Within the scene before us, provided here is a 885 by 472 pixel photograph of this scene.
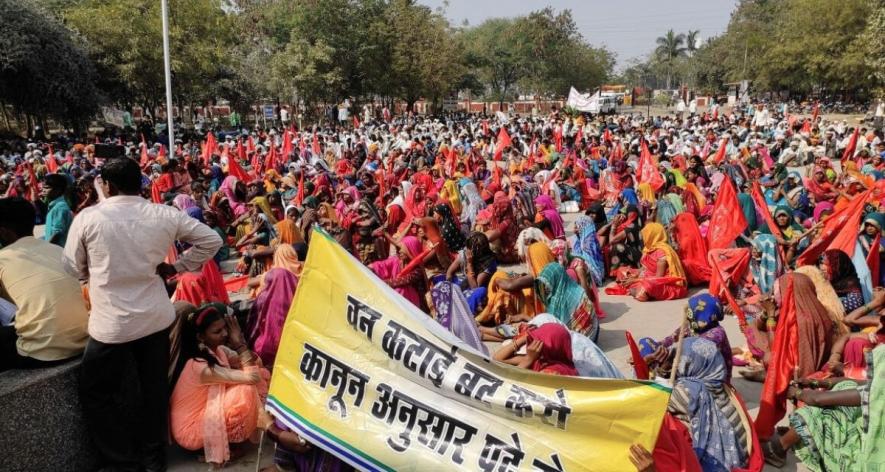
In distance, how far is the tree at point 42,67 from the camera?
891 inches

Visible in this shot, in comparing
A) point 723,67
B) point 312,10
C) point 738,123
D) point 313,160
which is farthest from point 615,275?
point 723,67

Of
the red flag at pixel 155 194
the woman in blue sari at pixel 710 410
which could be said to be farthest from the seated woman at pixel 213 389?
the red flag at pixel 155 194

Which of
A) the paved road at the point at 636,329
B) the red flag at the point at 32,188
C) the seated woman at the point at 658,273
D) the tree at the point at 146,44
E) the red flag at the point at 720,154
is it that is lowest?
the paved road at the point at 636,329

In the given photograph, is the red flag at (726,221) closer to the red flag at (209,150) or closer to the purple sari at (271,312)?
the purple sari at (271,312)

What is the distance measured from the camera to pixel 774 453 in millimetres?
3846

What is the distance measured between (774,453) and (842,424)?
71 centimetres

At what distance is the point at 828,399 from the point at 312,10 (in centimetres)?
3543

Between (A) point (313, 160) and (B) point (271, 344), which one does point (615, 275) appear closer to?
(B) point (271, 344)

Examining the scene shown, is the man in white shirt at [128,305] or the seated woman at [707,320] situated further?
the seated woman at [707,320]

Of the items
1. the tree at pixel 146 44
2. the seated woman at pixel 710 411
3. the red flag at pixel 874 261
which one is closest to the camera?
the seated woman at pixel 710 411

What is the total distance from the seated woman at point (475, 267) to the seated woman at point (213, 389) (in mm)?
2722

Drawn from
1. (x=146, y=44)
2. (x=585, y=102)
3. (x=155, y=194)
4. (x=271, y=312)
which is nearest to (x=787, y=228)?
(x=271, y=312)

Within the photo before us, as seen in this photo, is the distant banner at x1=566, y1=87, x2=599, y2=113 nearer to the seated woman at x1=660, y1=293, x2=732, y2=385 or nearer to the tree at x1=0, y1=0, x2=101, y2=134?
the tree at x1=0, y1=0, x2=101, y2=134

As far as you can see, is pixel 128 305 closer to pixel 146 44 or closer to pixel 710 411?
pixel 710 411
